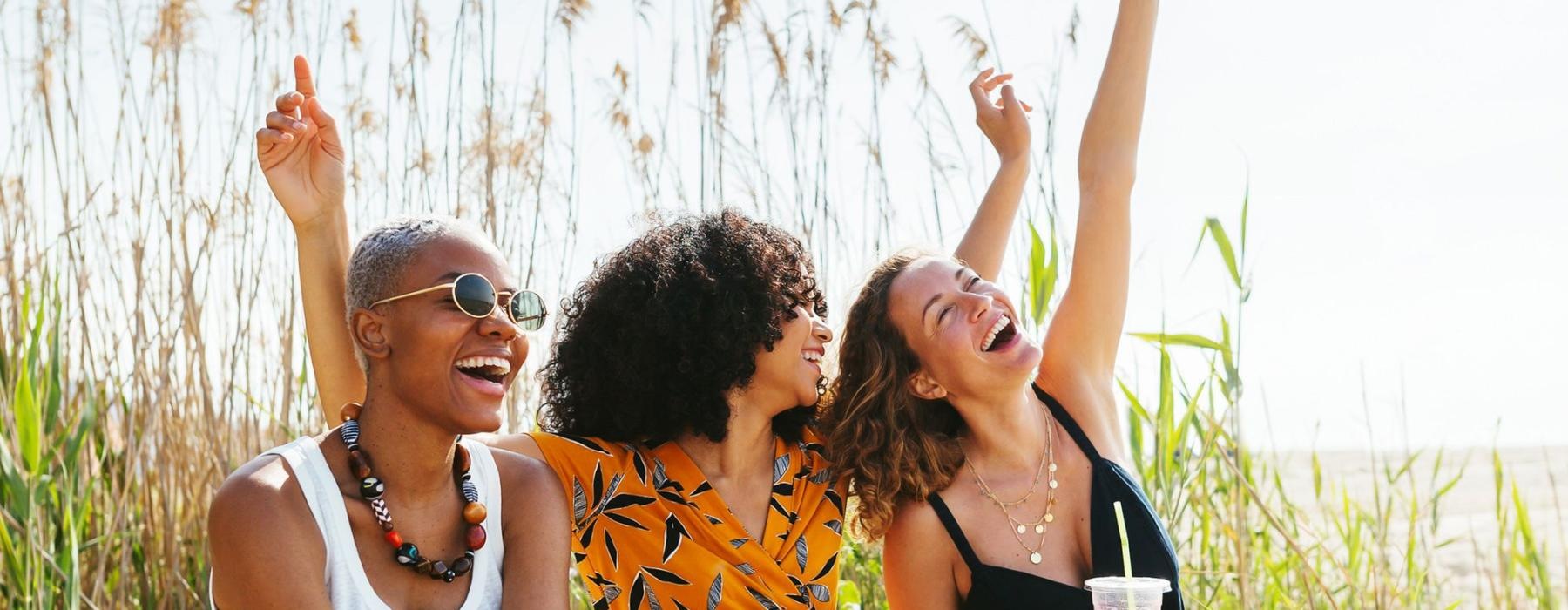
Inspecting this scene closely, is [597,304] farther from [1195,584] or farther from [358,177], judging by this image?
[1195,584]

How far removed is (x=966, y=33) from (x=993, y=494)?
4.86 feet

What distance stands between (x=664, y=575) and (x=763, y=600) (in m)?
0.18

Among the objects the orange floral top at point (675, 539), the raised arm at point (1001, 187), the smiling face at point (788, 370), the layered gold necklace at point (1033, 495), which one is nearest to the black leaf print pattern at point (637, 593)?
the orange floral top at point (675, 539)

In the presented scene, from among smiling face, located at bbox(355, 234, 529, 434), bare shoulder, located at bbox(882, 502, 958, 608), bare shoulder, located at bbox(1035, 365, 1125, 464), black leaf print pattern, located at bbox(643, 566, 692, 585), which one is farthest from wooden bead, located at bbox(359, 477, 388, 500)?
bare shoulder, located at bbox(1035, 365, 1125, 464)

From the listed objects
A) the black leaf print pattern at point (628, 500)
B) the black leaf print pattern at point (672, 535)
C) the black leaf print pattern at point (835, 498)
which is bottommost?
the black leaf print pattern at point (672, 535)

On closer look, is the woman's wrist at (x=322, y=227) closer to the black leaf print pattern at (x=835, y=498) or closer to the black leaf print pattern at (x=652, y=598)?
the black leaf print pattern at (x=652, y=598)

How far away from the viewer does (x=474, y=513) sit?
72.6 inches

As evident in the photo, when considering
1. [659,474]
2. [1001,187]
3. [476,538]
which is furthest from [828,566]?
[1001,187]

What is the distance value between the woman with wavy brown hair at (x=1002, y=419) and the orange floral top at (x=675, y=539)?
16 centimetres

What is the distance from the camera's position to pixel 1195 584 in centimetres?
338

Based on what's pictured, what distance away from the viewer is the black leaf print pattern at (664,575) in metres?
2.24

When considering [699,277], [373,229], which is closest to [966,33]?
[699,277]

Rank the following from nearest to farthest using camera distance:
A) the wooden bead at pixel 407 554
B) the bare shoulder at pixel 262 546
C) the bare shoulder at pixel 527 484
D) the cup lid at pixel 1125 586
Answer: the cup lid at pixel 1125 586
the bare shoulder at pixel 262 546
the wooden bead at pixel 407 554
the bare shoulder at pixel 527 484

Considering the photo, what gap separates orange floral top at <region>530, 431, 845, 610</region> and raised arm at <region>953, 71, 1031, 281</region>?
77 centimetres
